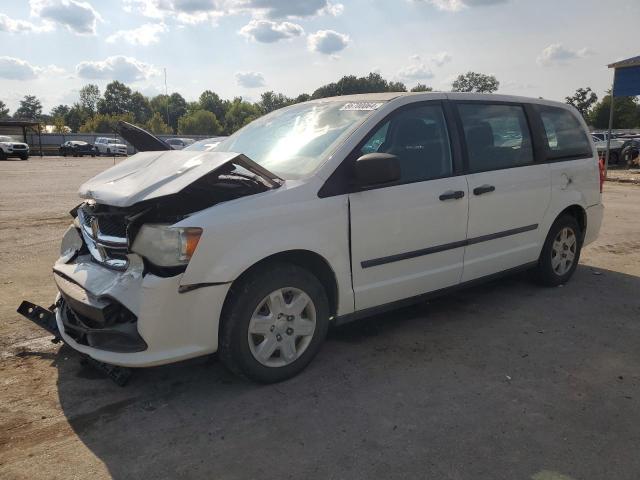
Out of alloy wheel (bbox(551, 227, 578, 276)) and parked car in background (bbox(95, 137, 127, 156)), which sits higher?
parked car in background (bbox(95, 137, 127, 156))

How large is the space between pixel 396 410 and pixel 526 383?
0.93 m

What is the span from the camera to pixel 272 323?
129 inches

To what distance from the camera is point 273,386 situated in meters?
3.34

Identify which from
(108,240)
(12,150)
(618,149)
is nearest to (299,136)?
(108,240)

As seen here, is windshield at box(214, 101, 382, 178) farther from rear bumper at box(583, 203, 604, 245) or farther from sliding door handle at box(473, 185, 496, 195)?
rear bumper at box(583, 203, 604, 245)

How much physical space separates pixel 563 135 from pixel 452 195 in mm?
1948

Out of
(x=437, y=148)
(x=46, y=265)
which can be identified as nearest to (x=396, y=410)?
(x=437, y=148)

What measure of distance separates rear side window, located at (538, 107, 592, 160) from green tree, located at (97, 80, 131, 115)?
134m

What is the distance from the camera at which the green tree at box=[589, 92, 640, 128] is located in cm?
7259

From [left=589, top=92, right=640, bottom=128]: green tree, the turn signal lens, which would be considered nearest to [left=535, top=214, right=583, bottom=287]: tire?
the turn signal lens

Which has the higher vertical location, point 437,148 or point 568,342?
point 437,148

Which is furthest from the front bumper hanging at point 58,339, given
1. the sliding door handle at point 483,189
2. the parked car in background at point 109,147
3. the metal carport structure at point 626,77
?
the parked car in background at point 109,147

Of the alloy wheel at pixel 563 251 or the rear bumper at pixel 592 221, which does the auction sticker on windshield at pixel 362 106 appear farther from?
the rear bumper at pixel 592 221

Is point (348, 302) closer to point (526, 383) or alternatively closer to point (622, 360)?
point (526, 383)
